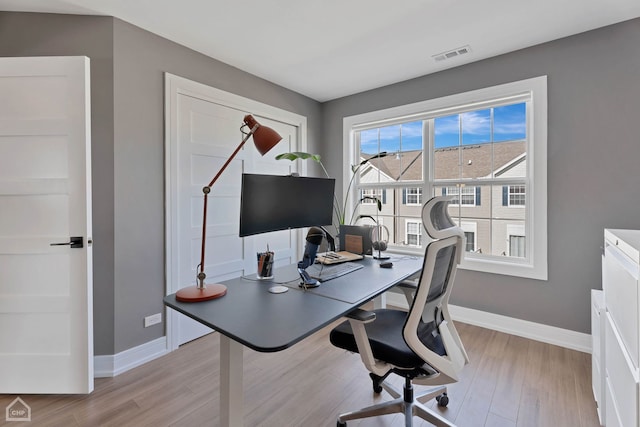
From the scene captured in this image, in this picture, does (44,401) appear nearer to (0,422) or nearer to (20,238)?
(0,422)

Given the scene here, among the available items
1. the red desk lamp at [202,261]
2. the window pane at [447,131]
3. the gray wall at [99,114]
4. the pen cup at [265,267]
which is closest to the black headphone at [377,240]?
the pen cup at [265,267]

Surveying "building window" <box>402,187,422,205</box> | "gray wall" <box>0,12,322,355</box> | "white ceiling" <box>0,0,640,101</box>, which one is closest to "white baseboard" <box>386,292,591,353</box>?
"building window" <box>402,187,422,205</box>

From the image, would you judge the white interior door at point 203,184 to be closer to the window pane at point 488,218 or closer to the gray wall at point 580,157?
the window pane at point 488,218

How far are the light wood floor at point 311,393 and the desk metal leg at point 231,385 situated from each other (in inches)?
24.7

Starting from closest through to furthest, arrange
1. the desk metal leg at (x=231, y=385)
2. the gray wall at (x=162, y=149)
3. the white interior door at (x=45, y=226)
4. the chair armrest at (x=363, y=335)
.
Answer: the desk metal leg at (x=231, y=385)
the chair armrest at (x=363, y=335)
the white interior door at (x=45, y=226)
the gray wall at (x=162, y=149)

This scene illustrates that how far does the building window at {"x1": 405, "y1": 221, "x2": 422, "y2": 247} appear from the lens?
325 centimetres

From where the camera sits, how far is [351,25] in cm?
217

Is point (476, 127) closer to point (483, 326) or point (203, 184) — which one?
point (483, 326)

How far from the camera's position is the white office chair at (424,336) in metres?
1.17

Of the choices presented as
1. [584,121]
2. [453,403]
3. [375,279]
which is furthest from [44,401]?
[584,121]

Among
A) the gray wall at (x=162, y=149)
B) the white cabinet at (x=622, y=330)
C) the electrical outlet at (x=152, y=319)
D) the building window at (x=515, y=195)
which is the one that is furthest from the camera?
the building window at (x=515, y=195)

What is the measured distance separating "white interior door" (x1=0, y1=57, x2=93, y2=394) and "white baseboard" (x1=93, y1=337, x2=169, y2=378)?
230 millimetres

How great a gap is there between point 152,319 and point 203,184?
47.4 inches

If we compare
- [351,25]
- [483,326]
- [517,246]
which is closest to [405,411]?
[483,326]
